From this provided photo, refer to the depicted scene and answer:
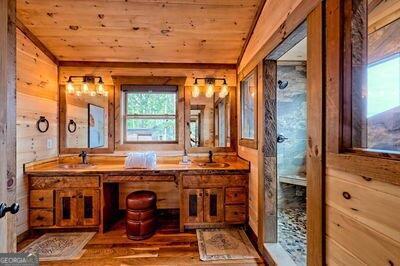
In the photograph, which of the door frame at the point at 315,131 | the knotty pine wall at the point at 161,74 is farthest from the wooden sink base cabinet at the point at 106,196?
the door frame at the point at 315,131

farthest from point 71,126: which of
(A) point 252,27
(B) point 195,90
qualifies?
(A) point 252,27

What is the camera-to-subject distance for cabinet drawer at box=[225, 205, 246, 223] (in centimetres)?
300

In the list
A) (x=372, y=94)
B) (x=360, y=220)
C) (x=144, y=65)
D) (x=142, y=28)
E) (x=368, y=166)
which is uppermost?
(x=142, y=28)

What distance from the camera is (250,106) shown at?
319cm

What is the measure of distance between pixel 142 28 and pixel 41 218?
256 cm

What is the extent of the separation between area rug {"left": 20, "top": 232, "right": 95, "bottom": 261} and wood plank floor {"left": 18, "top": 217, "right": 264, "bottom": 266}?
0.24 ft

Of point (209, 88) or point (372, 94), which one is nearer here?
point (372, 94)

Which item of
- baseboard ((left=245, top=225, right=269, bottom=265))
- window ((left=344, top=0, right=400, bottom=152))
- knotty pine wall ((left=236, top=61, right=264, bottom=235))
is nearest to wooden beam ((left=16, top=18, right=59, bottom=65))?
knotty pine wall ((left=236, top=61, right=264, bottom=235))

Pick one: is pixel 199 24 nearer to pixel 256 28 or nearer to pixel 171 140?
pixel 256 28

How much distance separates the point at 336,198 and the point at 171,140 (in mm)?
2675

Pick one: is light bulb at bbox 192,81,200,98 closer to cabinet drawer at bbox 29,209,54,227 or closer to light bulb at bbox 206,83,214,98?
light bulb at bbox 206,83,214,98

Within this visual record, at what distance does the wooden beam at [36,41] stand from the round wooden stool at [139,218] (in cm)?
220

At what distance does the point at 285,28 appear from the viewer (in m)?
1.89

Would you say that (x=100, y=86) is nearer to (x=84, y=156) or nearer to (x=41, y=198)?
(x=84, y=156)
